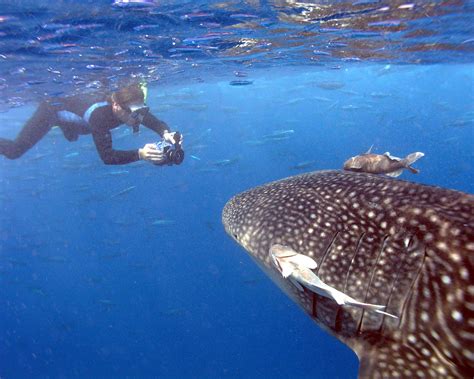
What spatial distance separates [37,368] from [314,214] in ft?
162

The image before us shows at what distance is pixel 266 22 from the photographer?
11102 mm

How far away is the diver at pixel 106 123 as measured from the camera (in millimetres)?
8312

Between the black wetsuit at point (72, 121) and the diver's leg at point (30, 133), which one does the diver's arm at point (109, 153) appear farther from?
the diver's leg at point (30, 133)

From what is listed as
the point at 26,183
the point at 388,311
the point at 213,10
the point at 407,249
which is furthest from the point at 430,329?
the point at 26,183

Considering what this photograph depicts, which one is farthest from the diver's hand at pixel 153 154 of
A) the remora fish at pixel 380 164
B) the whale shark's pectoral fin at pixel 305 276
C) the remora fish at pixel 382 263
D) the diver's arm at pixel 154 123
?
the whale shark's pectoral fin at pixel 305 276

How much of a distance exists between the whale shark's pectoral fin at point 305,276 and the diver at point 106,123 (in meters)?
6.04

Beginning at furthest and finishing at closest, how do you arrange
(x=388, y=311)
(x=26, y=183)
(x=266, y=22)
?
(x=26, y=183) → (x=266, y=22) → (x=388, y=311)

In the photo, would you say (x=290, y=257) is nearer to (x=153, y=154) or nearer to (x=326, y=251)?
(x=326, y=251)

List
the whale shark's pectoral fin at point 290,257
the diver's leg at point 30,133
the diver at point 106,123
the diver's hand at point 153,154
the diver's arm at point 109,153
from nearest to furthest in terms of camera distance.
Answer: the whale shark's pectoral fin at point 290,257 → the diver's hand at point 153,154 → the diver at point 106,123 → the diver's arm at point 109,153 → the diver's leg at point 30,133

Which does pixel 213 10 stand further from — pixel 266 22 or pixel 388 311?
pixel 388 311

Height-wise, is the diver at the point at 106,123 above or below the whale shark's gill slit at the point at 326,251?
below

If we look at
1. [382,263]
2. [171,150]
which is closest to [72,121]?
[171,150]

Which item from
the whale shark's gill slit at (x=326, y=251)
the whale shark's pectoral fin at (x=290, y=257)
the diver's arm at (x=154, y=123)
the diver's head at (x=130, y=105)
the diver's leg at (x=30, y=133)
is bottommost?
the diver's leg at (x=30, y=133)

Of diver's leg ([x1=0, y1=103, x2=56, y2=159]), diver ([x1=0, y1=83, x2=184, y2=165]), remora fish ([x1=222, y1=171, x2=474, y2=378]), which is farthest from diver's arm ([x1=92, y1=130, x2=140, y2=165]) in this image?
remora fish ([x1=222, y1=171, x2=474, y2=378])
